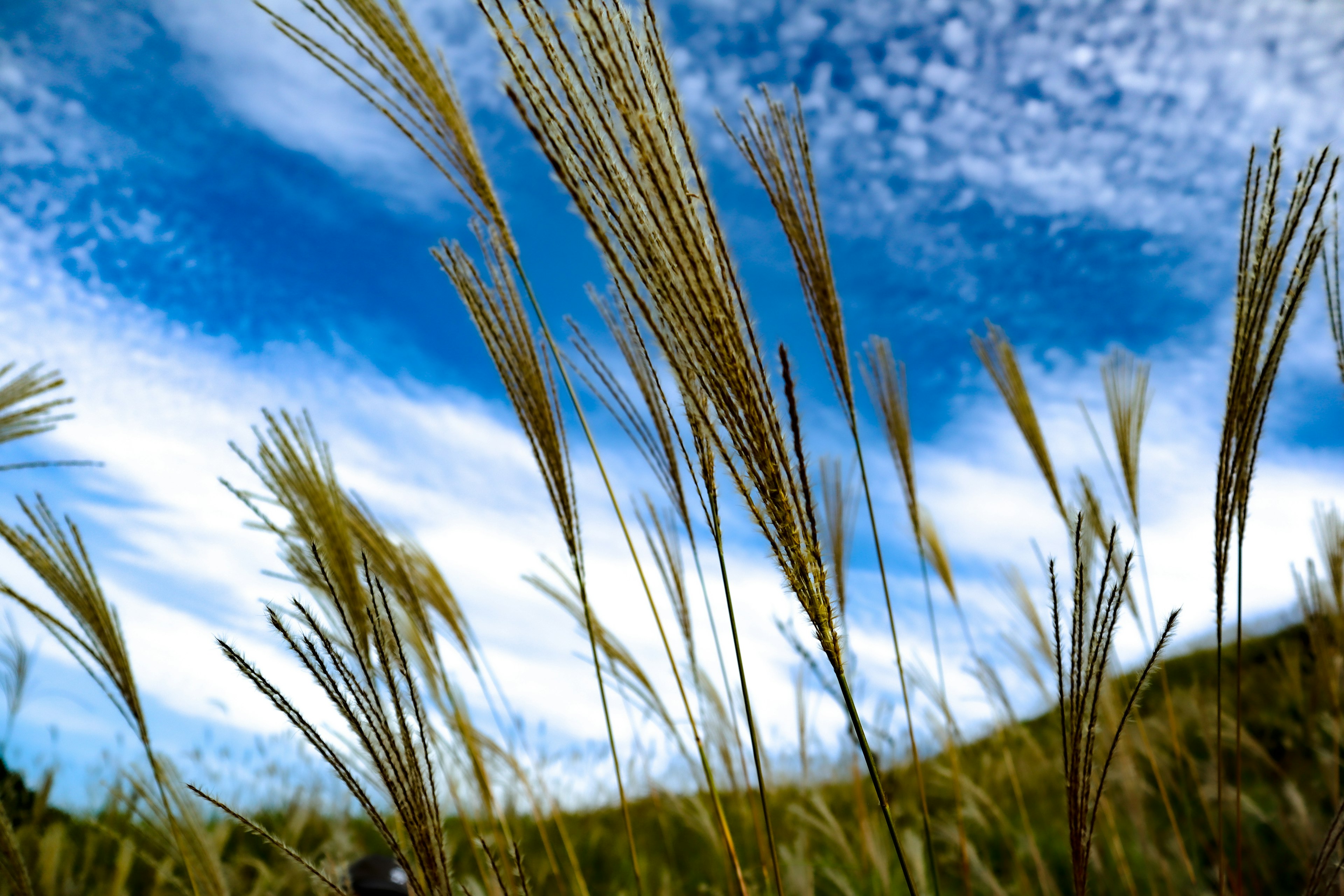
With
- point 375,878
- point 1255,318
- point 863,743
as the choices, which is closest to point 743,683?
point 863,743

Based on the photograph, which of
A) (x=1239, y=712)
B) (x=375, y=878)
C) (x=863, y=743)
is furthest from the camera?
(x=375, y=878)

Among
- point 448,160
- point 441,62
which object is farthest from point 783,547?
point 441,62

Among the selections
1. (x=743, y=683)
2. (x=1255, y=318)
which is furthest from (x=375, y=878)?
(x=1255, y=318)

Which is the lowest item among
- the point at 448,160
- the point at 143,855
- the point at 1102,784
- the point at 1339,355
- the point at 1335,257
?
the point at 143,855

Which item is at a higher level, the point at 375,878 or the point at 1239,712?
the point at 1239,712

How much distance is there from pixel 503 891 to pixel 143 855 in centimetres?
155

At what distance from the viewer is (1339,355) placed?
1.56m

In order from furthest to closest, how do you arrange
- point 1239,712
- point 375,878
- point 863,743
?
point 375,878 < point 1239,712 < point 863,743

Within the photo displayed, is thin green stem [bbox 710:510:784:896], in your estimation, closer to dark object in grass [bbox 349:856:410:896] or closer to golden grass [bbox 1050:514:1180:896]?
golden grass [bbox 1050:514:1180:896]

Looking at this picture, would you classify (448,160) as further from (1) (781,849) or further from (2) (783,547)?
(1) (781,849)

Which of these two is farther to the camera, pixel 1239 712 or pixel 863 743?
pixel 1239 712

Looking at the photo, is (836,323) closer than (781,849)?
Yes

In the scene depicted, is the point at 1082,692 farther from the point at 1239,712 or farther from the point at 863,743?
the point at 1239,712

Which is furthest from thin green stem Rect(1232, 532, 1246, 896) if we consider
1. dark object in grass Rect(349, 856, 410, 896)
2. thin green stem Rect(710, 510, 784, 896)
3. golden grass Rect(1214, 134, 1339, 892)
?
dark object in grass Rect(349, 856, 410, 896)
